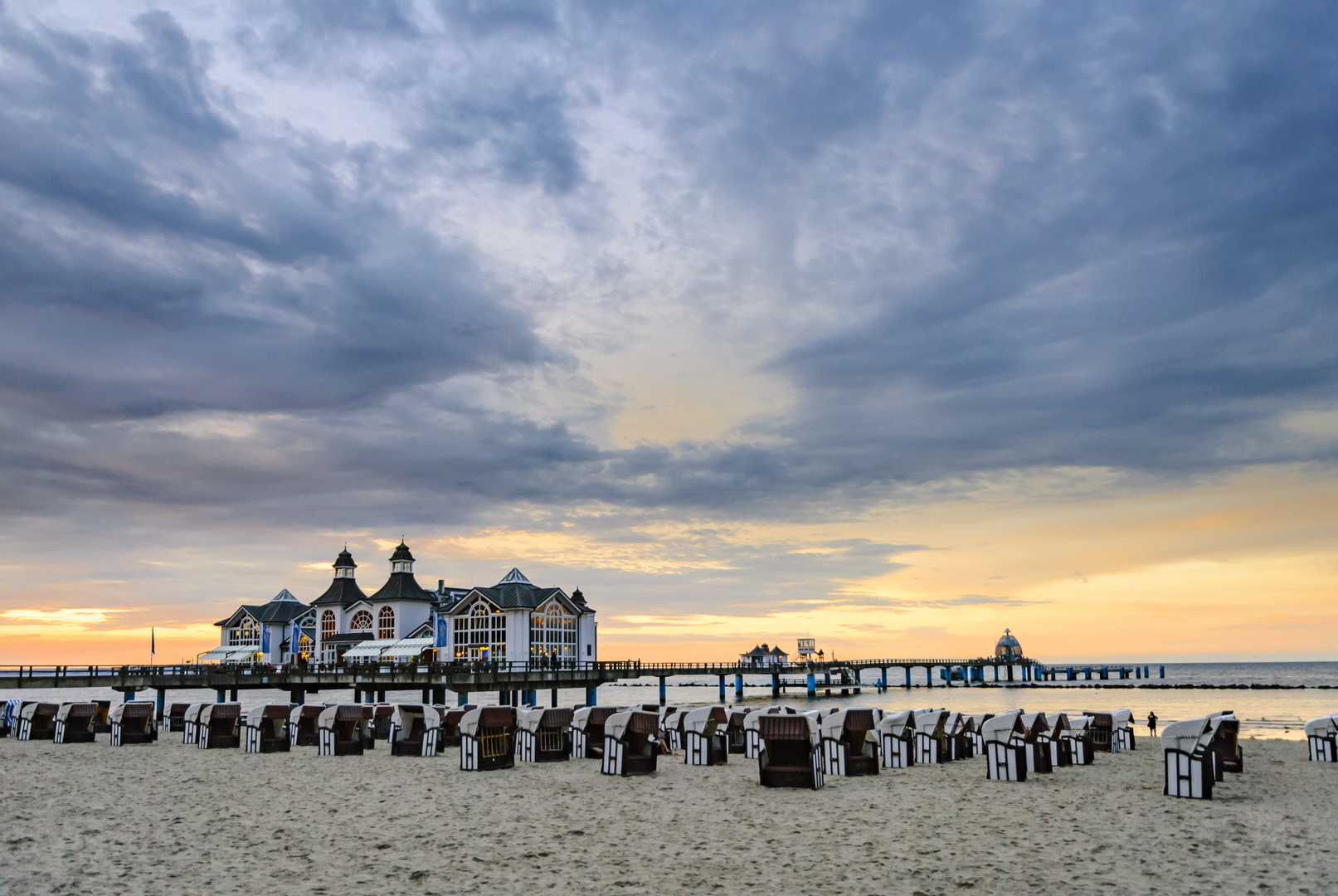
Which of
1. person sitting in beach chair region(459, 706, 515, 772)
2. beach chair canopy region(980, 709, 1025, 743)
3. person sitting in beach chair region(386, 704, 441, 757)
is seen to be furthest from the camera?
person sitting in beach chair region(386, 704, 441, 757)

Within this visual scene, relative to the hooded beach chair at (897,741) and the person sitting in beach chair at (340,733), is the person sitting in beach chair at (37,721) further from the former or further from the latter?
the hooded beach chair at (897,741)

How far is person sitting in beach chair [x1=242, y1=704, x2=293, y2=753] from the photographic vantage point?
21.2m

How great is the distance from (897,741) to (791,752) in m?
4.40

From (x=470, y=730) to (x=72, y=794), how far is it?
6.31 metres

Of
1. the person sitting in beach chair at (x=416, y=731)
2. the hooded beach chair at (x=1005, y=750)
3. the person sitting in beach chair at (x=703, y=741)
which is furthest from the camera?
the person sitting in beach chair at (x=416, y=731)

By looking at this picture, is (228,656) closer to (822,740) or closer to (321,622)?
(321,622)

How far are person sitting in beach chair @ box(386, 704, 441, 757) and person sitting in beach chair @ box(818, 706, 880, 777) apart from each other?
910 centimetres

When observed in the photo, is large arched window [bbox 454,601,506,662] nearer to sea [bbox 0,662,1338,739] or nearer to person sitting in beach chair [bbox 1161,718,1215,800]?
sea [bbox 0,662,1338,739]

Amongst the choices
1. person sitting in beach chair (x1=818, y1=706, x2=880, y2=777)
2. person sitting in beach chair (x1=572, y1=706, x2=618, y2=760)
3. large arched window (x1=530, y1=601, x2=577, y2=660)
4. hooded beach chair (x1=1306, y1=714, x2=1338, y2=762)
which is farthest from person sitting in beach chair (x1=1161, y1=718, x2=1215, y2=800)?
large arched window (x1=530, y1=601, x2=577, y2=660)

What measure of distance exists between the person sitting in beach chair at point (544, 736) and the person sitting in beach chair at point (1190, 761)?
36.6 ft

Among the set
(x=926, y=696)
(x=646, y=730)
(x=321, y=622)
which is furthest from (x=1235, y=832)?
(x=926, y=696)

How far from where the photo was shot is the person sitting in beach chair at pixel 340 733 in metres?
20.4

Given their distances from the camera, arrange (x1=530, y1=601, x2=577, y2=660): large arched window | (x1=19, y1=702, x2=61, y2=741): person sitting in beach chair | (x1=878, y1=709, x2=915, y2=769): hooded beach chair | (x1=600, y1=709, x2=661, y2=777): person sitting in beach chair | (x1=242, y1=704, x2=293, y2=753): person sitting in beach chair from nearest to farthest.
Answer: (x1=600, y1=709, x2=661, y2=777): person sitting in beach chair, (x1=878, y1=709, x2=915, y2=769): hooded beach chair, (x1=242, y1=704, x2=293, y2=753): person sitting in beach chair, (x1=19, y1=702, x2=61, y2=741): person sitting in beach chair, (x1=530, y1=601, x2=577, y2=660): large arched window

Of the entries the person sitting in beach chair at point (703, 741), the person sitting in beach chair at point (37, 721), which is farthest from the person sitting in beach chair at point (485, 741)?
the person sitting in beach chair at point (37, 721)
